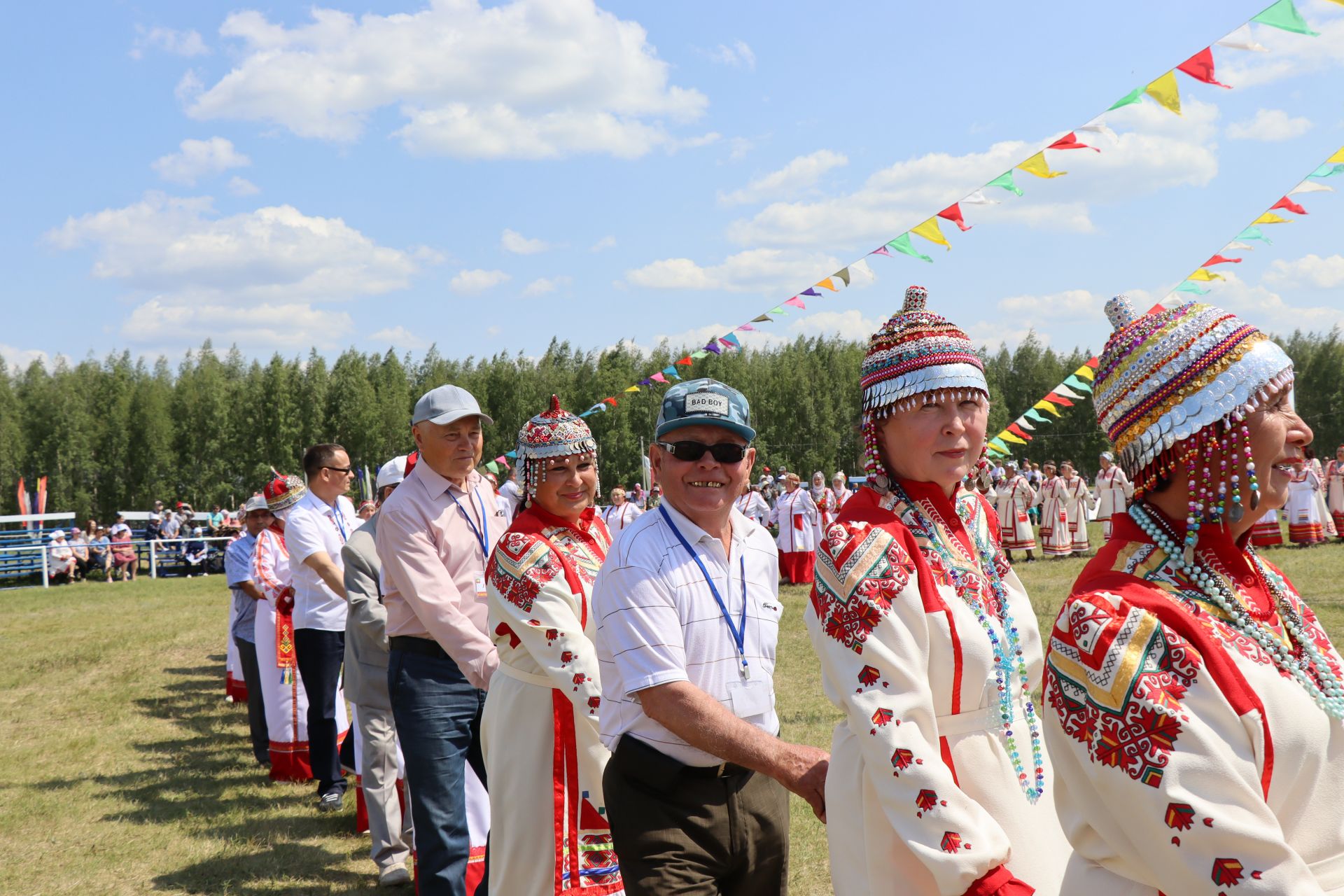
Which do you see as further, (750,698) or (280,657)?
(280,657)

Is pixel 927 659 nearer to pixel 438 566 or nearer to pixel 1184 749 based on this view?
pixel 1184 749

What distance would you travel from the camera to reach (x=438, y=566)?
4516mm

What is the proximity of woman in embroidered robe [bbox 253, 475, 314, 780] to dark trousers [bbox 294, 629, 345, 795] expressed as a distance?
0.51m

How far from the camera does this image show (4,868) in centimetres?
641

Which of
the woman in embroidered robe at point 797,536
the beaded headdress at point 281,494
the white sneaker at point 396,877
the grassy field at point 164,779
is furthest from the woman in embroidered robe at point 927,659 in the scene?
the woman in embroidered robe at point 797,536

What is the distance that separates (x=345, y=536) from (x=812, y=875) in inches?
152

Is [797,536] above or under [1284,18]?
under

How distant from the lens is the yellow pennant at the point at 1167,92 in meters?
6.07

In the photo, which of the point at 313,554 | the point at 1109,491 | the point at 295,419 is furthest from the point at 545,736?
the point at 295,419

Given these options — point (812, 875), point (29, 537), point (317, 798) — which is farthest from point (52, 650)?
point (29, 537)

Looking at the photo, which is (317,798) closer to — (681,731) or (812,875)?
(812,875)

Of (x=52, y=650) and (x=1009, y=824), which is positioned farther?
(x=52, y=650)

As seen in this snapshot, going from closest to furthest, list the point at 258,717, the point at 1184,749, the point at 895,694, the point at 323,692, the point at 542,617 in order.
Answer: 1. the point at 1184,749
2. the point at 895,694
3. the point at 542,617
4. the point at 323,692
5. the point at 258,717

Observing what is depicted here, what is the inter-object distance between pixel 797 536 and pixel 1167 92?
47.6 feet
